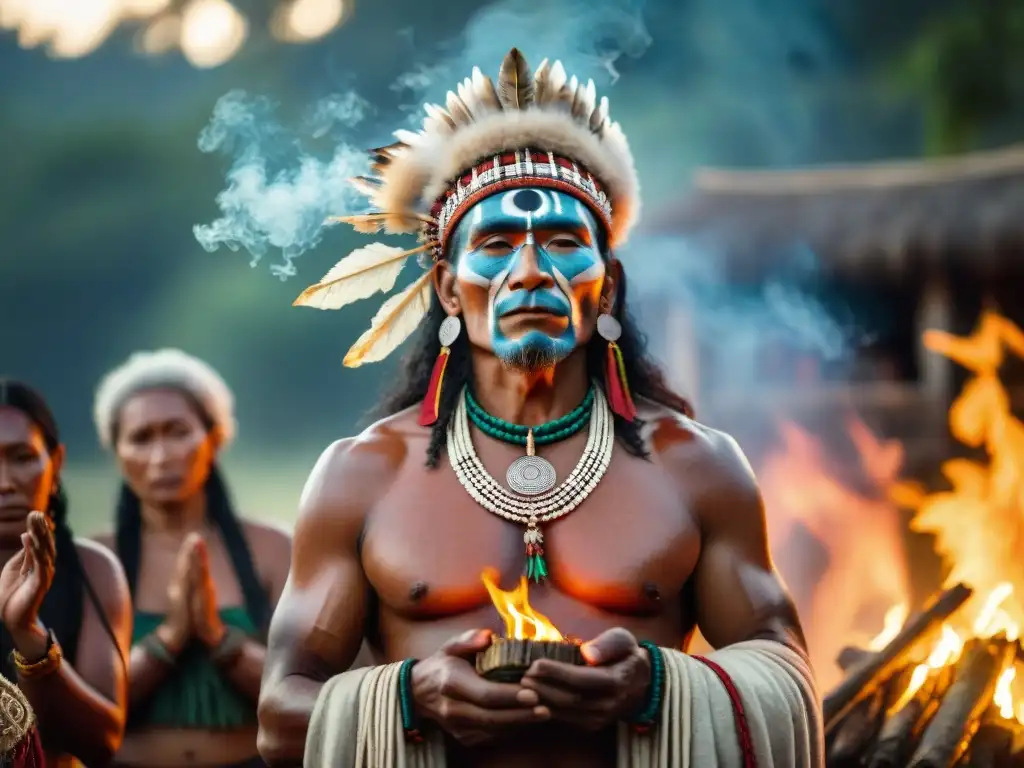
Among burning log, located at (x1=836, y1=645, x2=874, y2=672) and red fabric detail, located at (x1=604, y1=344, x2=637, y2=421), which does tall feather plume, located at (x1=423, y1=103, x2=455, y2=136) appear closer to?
red fabric detail, located at (x1=604, y1=344, x2=637, y2=421)

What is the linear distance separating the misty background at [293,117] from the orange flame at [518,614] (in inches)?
223

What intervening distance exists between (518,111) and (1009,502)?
18.9ft

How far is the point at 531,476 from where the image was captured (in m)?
4.20

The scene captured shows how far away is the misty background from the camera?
11.2m

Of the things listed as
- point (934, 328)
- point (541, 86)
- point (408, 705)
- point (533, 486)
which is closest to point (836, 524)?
point (934, 328)

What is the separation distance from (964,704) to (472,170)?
7.10 feet

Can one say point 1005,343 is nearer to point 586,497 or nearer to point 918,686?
point 918,686

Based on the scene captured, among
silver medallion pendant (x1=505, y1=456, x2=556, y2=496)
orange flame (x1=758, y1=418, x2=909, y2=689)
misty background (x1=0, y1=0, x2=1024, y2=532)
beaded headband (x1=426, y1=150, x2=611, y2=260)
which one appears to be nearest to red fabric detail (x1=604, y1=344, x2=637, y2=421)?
silver medallion pendant (x1=505, y1=456, x2=556, y2=496)

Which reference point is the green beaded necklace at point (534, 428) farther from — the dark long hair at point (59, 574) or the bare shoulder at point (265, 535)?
the bare shoulder at point (265, 535)

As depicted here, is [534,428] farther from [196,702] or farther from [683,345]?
[683,345]

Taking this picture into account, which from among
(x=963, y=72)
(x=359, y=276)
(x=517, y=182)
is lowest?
(x=359, y=276)

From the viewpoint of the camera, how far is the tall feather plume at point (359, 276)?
4508mm

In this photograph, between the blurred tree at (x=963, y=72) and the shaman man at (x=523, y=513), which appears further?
the blurred tree at (x=963, y=72)

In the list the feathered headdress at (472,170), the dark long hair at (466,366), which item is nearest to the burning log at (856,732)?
the dark long hair at (466,366)
